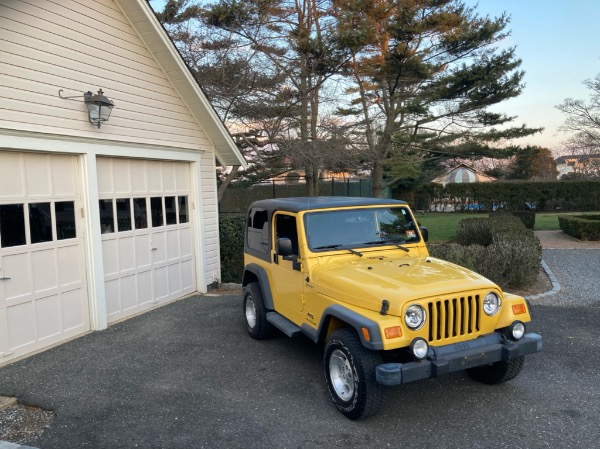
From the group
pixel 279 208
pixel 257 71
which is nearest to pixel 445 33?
pixel 257 71

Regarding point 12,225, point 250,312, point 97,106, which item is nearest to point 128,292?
point 12,225

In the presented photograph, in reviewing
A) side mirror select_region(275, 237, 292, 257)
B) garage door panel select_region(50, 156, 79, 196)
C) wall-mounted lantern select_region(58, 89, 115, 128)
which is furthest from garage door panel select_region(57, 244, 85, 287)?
side mirror select_region(275, 237, 292, 257)

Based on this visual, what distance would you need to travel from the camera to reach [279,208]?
554cm

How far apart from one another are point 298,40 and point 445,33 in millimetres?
7338

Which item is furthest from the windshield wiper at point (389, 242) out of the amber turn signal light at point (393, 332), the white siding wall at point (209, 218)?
the white siding wall at point (209, 218)

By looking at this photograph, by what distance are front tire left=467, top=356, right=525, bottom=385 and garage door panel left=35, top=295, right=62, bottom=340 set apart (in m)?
5.31

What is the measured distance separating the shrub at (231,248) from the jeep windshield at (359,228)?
605 cm

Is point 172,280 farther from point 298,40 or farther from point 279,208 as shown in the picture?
point 298,40

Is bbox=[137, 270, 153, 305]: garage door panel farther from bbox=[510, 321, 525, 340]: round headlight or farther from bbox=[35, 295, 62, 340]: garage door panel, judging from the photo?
bbox=[510, 321, 525, 340]: round headlight

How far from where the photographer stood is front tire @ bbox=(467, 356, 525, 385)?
4393 mm

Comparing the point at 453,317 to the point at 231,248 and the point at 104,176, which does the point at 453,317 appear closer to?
the point at 104,176

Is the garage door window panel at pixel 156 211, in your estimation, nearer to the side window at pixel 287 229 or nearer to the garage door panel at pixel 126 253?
the garage door panel at pixel 126 253

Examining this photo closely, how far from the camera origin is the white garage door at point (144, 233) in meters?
7.20

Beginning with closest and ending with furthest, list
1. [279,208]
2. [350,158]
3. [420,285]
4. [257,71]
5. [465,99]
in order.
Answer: [420,285]
[279,208]
[257,71]
[350,158]
[465,99]
